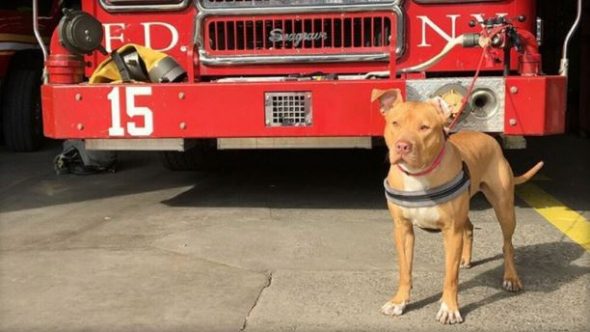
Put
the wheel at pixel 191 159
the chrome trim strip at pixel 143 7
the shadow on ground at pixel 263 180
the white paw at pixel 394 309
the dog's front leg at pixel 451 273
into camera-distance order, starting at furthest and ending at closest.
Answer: the wheel at pixel 191 159
the shadow on ground at pixel 263 180
the chrome trim strip at pixel 143 7
the white paw at pixel 394 309
the dog's front leg at pixel 451 273

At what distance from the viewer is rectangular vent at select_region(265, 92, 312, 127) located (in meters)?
4.28

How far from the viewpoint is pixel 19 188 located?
603cm

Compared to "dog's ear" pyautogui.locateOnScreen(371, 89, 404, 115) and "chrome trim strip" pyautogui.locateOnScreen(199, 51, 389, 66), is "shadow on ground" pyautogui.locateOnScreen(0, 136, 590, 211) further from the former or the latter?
"dog's ear" pyautogui.locateOnScreen(371, 89, 404, 115)

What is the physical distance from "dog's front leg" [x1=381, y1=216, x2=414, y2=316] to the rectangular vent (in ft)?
4.34

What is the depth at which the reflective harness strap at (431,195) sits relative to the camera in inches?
116

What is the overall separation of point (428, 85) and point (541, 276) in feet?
3.69

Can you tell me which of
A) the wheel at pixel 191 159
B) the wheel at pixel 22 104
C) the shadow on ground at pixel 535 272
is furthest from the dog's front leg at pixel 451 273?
the wheel at pixel 22 104

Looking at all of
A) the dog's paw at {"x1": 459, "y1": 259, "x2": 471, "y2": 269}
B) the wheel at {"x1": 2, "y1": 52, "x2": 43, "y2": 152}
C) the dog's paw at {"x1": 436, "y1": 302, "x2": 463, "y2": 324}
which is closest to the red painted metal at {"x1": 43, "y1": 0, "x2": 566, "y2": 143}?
the dog's paw at {"x1": 459, "y1": 259, "x2": 471, "y2": 269}

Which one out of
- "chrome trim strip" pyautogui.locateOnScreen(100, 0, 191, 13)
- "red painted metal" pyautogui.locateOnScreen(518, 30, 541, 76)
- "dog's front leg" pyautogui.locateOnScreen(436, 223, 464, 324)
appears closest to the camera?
"dog's front leg" pyautogui.locateOnScreen(436, 223, 464, 324)

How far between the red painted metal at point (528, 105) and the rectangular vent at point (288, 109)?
1040mm

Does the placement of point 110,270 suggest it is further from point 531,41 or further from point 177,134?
point 531,41

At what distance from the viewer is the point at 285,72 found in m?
4.82

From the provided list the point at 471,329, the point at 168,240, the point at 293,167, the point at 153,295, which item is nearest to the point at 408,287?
the point at 471,329

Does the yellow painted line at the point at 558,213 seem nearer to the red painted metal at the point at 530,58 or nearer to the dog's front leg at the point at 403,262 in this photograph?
the red painted metal at the point at 530,58
